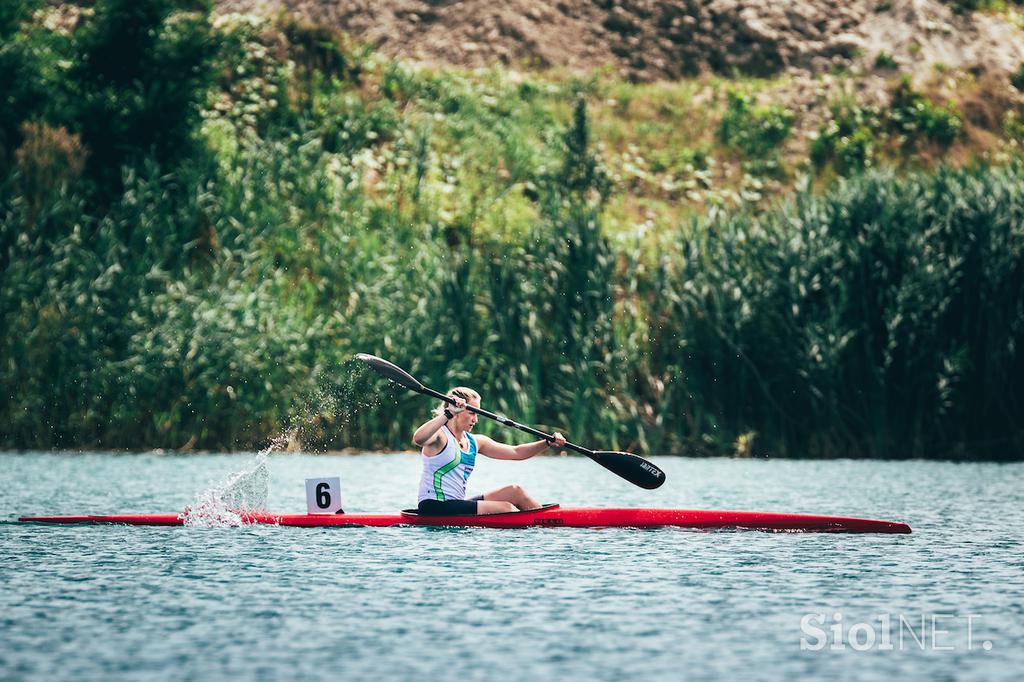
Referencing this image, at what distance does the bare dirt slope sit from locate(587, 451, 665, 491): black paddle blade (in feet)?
95.7

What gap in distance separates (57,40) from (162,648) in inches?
1124

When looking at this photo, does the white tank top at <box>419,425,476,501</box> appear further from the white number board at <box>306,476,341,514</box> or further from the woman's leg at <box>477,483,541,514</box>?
the white number board at <box>306,476,341,514</box>

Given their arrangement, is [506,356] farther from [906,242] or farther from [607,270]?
[906,242]

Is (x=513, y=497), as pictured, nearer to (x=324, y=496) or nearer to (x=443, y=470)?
(x=443, y=470)

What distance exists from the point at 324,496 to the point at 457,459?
1337 mm

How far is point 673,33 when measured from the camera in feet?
142

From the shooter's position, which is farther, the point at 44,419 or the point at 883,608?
the point at 44,419

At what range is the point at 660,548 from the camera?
39.1 feet

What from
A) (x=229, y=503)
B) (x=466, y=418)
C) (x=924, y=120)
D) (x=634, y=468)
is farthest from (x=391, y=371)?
(x=924, y=120)

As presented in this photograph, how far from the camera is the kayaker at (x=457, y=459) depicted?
12.1 meters

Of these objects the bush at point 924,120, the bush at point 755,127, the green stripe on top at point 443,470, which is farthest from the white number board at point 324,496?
the bush at point 924,120

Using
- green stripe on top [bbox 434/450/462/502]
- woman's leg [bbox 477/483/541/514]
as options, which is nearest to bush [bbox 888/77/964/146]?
woman's leg [bbox 477/483/541/514]

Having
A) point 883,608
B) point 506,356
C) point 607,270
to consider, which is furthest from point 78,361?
point 883,608

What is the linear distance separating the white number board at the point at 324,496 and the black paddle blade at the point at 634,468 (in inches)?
91.7
